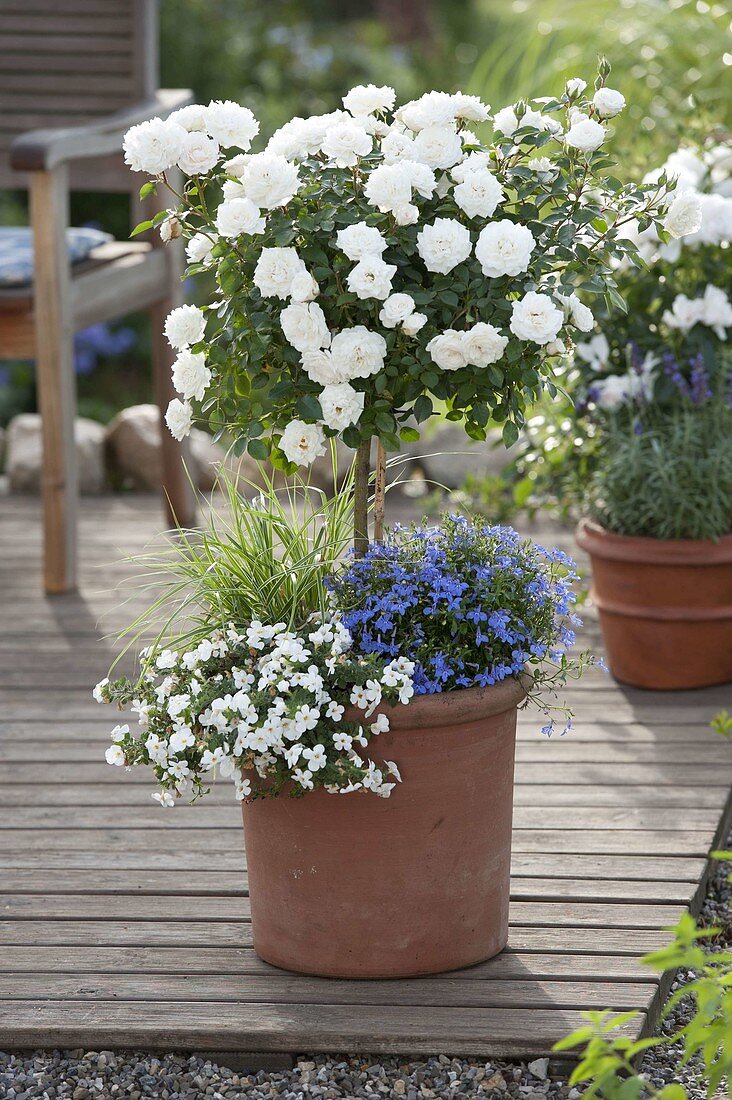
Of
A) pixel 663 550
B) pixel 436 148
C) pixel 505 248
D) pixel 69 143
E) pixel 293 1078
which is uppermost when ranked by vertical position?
pixel 69 143

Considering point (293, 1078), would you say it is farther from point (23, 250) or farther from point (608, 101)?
point (23, 250)

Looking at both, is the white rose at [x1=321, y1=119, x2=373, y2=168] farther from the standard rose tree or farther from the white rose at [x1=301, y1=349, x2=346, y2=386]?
the white rose at [x1=301, y1=349, x2=346, y2=386]

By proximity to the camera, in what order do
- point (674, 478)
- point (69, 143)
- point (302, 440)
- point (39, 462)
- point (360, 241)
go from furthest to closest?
point (39, 462) → point (69, 143) → point (674, 478) → point (302, 440) → point (360, 241)

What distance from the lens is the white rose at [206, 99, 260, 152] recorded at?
1614mm

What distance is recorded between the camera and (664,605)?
2.68 meters

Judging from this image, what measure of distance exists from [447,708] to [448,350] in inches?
16.8

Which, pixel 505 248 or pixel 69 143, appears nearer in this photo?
pixel 505 248

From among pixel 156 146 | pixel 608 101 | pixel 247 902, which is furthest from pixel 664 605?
pixel 156 146

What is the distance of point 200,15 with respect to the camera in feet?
23.2

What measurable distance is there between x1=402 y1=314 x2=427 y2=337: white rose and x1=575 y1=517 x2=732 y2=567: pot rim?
1.19 metres

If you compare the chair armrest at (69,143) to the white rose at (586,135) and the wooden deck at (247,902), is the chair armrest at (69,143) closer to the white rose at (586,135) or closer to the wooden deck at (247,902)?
the wooden deck at (247,902)

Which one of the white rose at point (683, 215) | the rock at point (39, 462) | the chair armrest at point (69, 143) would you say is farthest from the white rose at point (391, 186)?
the rock at point (39, 462)

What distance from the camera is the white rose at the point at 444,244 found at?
1549mm

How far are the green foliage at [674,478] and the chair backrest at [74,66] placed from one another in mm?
1811
